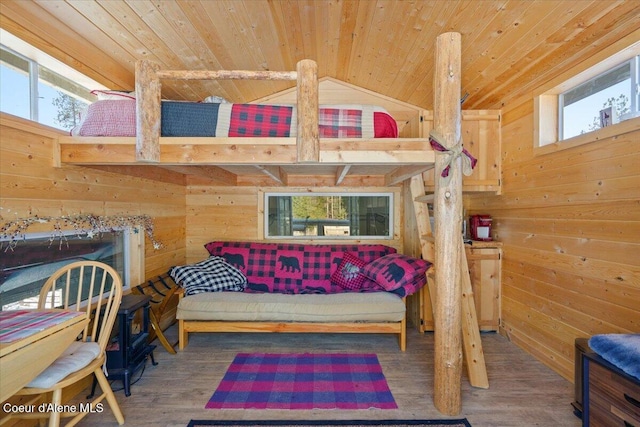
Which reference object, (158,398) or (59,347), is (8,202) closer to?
(59,347)

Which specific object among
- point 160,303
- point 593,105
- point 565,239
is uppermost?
point 593,105

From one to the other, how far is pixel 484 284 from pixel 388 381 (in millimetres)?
1513

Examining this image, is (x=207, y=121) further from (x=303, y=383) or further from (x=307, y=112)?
(x=303, y=383)

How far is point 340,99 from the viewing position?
142 inches

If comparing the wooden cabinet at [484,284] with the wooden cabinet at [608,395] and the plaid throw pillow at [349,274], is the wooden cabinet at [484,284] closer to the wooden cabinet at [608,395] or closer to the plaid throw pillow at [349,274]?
the plaid throw pillow at [349,274]

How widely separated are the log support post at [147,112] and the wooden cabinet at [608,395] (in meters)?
2.65

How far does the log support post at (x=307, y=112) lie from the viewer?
1799mm

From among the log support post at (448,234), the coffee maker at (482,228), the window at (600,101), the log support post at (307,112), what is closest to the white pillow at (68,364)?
the log support post at (307,112)

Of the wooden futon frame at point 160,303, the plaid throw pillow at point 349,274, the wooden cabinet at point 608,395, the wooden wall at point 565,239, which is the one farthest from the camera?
the plaid throw pillow at point 349,274

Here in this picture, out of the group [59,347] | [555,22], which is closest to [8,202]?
[59,347]

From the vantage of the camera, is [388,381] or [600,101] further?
[388,381]

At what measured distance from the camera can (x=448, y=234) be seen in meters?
1.79

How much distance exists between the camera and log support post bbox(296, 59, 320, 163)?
180cm

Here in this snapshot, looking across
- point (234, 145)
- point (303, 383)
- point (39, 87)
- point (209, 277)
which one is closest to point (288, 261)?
point (209, 277)
